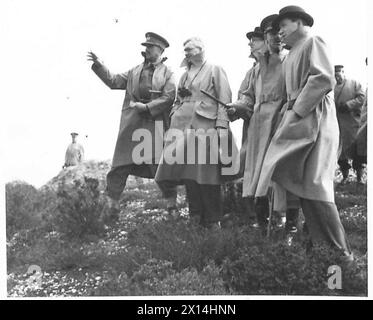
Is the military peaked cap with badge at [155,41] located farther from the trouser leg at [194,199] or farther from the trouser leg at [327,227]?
the trouser leg at [327,227]

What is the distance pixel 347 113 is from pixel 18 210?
4277 millimetres

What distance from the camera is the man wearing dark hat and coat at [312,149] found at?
6.81m

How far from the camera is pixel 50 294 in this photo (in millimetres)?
7305

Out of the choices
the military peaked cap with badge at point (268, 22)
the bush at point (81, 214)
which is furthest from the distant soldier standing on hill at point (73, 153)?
the military peaked cap with badge at point (268, 22)

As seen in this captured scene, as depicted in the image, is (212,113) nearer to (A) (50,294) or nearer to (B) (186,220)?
(B) (186,220)

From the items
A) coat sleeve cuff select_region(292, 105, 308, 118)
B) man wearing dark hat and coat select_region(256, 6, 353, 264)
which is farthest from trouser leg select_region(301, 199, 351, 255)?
coat sleeve cuff select_region(292, 105, 308, 118)

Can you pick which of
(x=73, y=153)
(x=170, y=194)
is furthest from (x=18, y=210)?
(x=170, y=194)

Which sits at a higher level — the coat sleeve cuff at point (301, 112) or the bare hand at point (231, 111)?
the bare hand at point (231, 111)

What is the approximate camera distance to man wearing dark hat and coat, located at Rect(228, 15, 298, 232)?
768cm

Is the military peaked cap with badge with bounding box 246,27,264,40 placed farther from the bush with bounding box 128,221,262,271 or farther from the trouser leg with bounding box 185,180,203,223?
the bush with bounding box 128,221,262,271

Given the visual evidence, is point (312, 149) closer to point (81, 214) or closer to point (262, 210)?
point (262, 210)

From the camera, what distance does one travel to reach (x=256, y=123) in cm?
790

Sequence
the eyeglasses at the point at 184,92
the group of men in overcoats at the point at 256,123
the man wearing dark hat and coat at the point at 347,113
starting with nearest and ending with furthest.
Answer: the group of men in overcoats at the point at 256,123 < the eyeglasses at the point at 184,92 < the man wearing dark hat and coat at the point at 347,113

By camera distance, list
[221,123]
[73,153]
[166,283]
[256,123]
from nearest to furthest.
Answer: [166,283] → [256,123] → [221,123] → [73,153]
